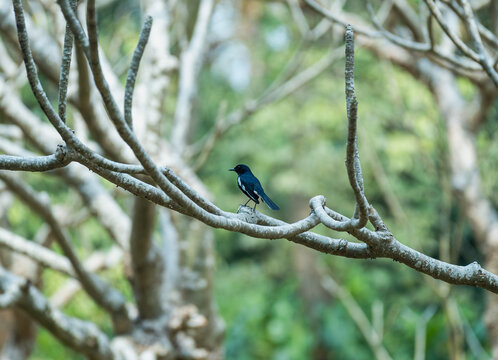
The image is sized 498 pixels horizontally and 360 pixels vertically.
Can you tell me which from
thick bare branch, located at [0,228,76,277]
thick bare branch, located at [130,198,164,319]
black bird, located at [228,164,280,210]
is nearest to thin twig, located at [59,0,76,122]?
black bird, located at [228,164,280,210]

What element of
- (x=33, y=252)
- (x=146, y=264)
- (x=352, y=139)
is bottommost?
(x=352, y=139)

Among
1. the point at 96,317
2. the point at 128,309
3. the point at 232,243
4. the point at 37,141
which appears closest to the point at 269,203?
the point at 37,141

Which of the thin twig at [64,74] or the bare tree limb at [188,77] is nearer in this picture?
the thin twig at [64,74]

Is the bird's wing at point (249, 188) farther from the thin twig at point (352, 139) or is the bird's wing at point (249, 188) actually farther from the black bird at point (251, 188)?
the thin twig at point (352, 139)

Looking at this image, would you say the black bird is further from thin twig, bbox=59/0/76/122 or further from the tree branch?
the tree branch

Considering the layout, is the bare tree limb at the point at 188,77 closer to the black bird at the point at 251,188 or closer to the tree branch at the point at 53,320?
the tree branch at the point at 53,320

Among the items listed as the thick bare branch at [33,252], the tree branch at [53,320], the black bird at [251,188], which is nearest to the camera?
the black bird at [251,188]

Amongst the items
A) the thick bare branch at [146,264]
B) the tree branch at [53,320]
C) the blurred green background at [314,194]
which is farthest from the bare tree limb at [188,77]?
the blurred green background at [314,194]

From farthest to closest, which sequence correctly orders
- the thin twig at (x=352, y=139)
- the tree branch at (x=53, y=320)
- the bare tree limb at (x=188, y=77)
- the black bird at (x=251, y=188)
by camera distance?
the bare tree limb at (x=188, y=77) < the tree branch at (x=53, y=320) < the black bird at (x=251, y=188) < the thin twig at (x=352, y=139)

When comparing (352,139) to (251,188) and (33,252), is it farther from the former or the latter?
(33,252)

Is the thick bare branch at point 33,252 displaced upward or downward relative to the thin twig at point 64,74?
upward

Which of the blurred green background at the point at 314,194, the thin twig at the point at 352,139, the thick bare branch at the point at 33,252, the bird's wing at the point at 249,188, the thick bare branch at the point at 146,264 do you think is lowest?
the thin twig at the point at 352,139

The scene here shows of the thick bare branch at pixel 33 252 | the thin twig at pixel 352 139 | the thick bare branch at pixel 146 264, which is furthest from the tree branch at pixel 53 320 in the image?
the thin twig at pixel 352 139

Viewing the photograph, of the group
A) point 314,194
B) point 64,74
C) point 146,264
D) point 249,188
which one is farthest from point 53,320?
point 314,194
